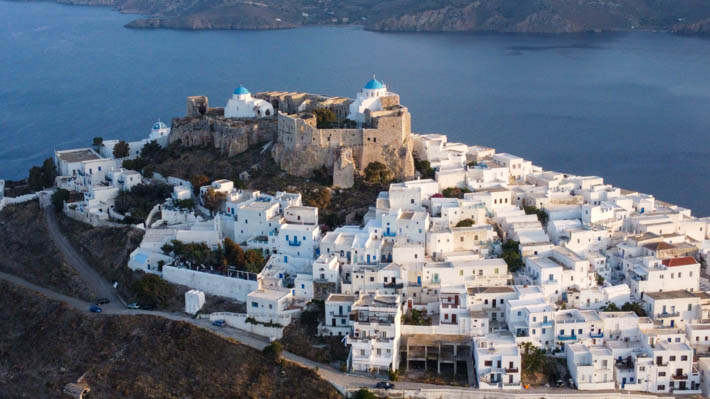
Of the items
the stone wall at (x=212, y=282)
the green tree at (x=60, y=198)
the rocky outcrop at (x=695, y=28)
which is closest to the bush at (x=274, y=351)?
the stone wall at (x=212, y=282)

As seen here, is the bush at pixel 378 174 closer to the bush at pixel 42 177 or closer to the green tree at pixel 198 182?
the green tree at pixel 198 182

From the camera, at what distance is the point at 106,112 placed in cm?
6606

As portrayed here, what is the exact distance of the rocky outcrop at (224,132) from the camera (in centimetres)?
3962

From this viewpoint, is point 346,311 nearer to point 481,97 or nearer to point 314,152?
point 314,152

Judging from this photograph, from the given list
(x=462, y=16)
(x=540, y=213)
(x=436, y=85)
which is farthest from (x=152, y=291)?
(x=462, y=16)

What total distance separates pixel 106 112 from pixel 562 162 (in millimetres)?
35474

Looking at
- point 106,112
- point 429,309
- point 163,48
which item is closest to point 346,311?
point 429,309

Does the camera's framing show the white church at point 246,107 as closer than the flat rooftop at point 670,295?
No

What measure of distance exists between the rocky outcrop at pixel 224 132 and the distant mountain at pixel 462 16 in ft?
249

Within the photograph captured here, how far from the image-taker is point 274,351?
89.8 feet

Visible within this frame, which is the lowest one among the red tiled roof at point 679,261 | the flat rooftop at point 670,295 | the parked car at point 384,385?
the parked car at point 384,385

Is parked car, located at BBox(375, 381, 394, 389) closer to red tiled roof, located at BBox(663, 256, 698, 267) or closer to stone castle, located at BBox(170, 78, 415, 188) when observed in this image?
red tiled roof, located at BBox(663, 256, 698, 267)

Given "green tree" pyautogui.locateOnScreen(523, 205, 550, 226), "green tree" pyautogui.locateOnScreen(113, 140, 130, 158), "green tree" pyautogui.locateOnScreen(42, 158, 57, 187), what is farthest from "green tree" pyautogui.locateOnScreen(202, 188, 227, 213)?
"green tree" pyautogui.locateOnScreen(523, 205, 550, 226)

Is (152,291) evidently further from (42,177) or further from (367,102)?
(42,177)
